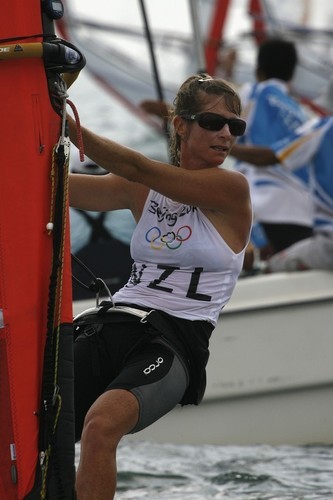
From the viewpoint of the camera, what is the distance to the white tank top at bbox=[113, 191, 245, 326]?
4086 millimetres

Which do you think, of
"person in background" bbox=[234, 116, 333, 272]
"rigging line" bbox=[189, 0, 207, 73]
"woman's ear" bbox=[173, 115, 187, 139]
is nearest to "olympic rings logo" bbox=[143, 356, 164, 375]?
"woman's ear" bbox=[173, 115, 187, 139]

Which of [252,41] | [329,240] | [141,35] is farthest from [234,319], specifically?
[141,35]

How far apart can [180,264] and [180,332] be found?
0.72ft

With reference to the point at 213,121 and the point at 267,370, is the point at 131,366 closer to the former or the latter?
the point at 213,121

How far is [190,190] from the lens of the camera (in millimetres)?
3977

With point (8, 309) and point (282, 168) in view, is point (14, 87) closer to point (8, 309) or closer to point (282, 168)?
point (8, 309)

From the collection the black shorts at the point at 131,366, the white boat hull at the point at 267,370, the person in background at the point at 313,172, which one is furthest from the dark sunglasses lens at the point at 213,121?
the person in background at the point at 313,172

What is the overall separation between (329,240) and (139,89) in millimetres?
7112

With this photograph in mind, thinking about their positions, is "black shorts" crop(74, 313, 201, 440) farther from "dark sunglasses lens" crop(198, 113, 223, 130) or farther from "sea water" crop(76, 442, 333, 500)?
"sea water" crop(76, 442, 333, 500)

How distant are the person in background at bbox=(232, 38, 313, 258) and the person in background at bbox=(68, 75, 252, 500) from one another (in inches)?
124

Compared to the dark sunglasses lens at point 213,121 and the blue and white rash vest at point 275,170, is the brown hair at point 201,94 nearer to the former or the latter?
the dark sunglasses lens at point 213,121

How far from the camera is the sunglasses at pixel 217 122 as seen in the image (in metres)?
4.07

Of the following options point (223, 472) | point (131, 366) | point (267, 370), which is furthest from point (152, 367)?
point (267, 370)

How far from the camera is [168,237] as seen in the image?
4109 millimetres
